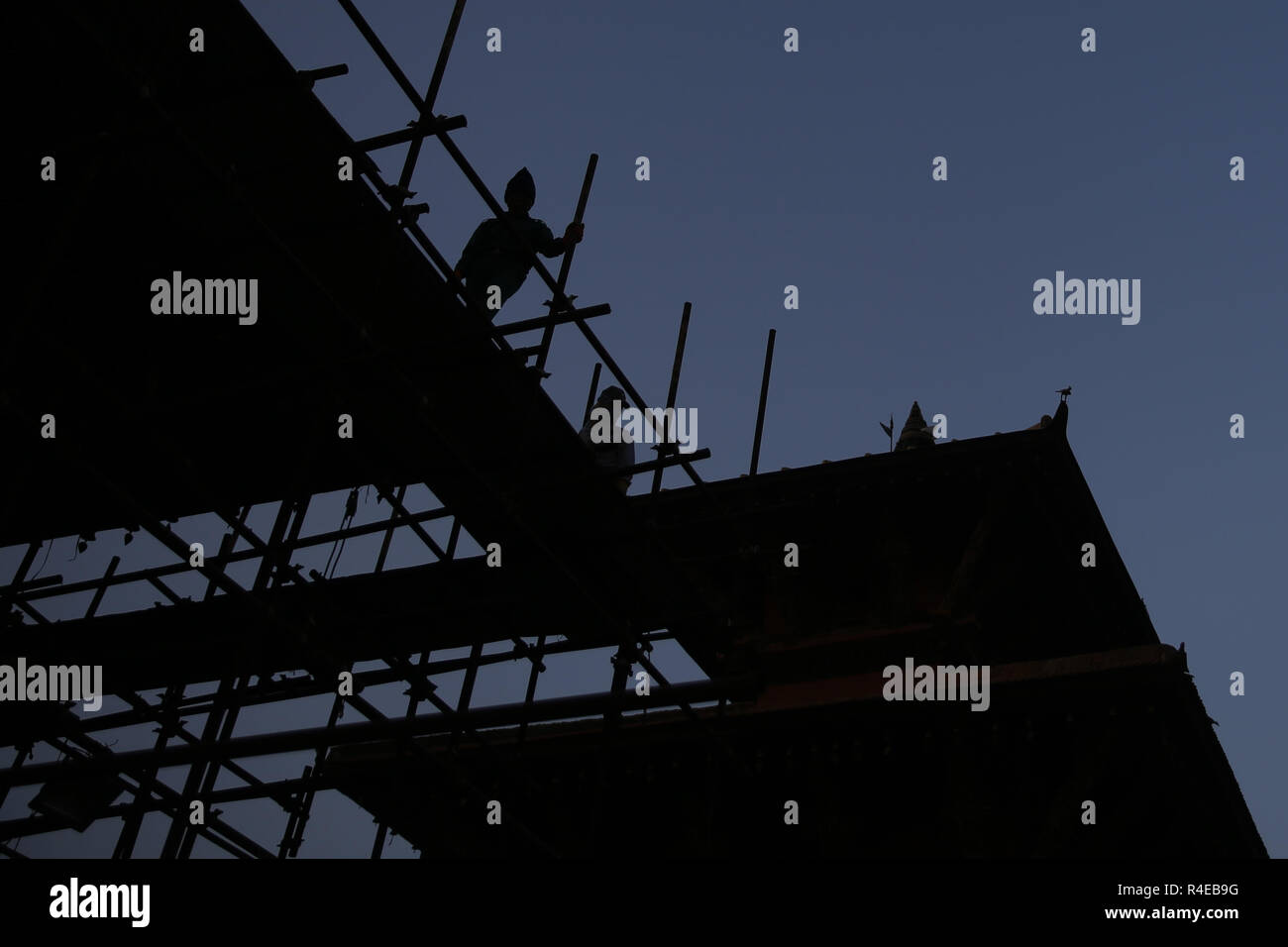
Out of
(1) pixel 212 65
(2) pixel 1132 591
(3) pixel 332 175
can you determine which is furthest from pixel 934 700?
(1) pixel 212 65

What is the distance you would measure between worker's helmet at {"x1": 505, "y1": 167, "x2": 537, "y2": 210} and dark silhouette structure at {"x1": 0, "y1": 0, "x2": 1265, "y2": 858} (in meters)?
0.97

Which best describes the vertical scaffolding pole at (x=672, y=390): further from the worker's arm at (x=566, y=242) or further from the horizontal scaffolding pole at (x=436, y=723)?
the horizontal scaffolding pole at (x=436, y=723)

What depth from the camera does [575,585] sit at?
35.8ft

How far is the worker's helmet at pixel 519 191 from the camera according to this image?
42.3 feet

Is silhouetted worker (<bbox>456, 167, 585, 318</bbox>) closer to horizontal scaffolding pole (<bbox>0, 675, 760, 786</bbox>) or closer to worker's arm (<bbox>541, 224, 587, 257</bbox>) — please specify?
worker's arm (<bbox>541, 224, 587, 257</bbox>)

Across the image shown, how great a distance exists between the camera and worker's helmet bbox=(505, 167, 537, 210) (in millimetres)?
12906

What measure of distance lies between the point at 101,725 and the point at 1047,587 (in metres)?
10.7

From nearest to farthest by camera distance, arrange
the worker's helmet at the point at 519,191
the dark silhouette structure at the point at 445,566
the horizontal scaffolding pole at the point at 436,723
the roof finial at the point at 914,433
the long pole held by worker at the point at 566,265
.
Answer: the horizontal scaffolding pole at the point at 436,723, the dark silhouette structure at the point at 445,566, the long pole held by worker at the point at 566,265, the worker's helmet at the point at 519,191, the roof finial at the point at 914,433

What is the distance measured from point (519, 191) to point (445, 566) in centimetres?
342

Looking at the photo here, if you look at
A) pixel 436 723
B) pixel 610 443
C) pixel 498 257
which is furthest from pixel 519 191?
pixel 436 723

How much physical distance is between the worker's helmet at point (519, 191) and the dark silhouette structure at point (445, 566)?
3.19 feet

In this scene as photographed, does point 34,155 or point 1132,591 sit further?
point 1132,591

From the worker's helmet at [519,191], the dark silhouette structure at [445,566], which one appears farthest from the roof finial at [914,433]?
the worker's helmet at [519,191]
